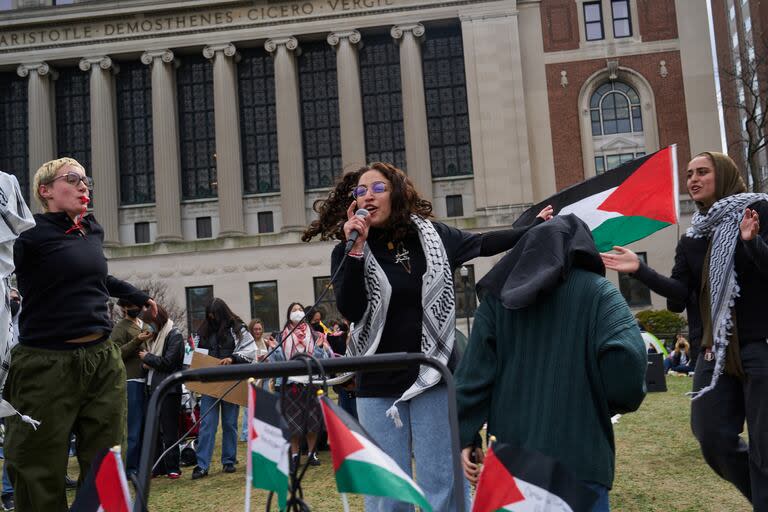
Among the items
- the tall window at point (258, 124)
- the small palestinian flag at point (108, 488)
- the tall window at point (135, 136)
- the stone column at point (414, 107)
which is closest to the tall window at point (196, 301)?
the tall window at point (258, 124)

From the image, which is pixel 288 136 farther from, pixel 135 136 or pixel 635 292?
pixel 635 292

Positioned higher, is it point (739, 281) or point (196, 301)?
point (196, 301)

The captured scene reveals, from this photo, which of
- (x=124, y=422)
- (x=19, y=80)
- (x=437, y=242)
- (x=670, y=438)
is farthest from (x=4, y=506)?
(x=19, y=80)

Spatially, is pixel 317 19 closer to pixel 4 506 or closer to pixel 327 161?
pixel 327 161

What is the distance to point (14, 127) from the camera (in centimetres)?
5097

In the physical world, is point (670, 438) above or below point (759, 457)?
below

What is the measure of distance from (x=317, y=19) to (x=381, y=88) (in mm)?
5754

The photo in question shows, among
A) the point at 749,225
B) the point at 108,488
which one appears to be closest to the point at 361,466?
the point at 108,488

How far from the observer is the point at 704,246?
5.20 m

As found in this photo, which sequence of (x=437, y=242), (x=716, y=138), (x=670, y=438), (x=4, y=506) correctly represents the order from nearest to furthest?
(x=437, y=242) < (x=4, y=506) < (x=670, y=438) < (x=716, y=138)

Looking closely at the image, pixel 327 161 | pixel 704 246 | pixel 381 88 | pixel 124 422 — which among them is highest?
pixel 381 88

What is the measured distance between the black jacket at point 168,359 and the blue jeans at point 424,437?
19.6ft

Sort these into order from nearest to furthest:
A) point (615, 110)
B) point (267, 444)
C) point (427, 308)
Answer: point (267, 444), point (427, 308), point (615, 110)

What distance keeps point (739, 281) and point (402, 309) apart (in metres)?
2.32
